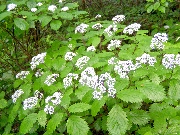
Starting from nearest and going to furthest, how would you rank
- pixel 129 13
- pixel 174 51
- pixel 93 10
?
pixel 174 51, pixel 129 13, pixel 93 10

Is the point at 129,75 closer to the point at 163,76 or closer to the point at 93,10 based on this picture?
the point at 163,76

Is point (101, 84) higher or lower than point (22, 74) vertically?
higher

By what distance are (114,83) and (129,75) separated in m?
0.19

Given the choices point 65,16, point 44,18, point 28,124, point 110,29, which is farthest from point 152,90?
point 44,18

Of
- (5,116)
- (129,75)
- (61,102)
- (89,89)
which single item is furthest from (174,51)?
(5,116)

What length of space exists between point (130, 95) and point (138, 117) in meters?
0.32

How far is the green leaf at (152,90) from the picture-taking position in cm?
171

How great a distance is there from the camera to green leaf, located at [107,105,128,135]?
1649 millimetres

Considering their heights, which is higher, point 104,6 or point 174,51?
point 174,51

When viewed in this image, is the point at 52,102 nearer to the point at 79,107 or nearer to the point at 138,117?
the point at 79,107

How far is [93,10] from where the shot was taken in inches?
287

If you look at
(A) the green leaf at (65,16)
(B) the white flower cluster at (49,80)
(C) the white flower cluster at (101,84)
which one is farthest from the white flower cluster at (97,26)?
(C) the white flower cluster at (101,84)

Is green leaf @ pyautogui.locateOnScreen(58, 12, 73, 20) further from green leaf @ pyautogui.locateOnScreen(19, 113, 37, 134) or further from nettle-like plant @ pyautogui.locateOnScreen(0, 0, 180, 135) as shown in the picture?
green leaf @ pyautogui.locateOnScreen(19, 113, 37, 134)

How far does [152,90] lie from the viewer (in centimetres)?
174
